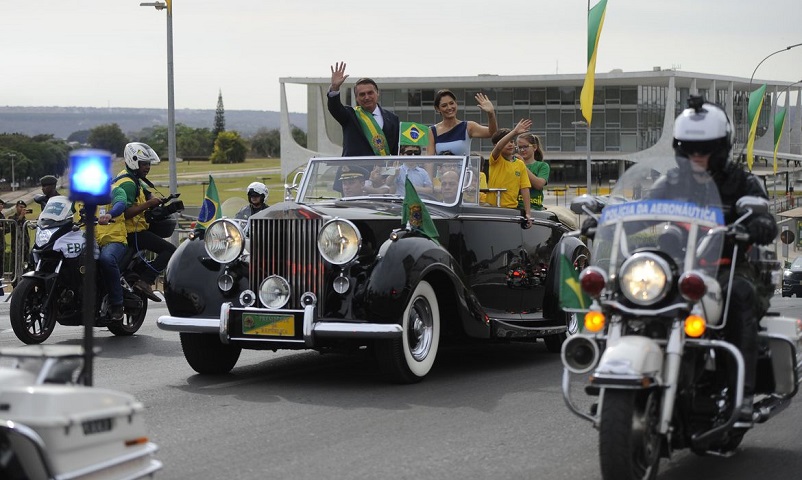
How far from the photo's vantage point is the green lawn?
95.8 meters

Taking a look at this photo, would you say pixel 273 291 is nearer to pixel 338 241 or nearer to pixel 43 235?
pixel 338 241

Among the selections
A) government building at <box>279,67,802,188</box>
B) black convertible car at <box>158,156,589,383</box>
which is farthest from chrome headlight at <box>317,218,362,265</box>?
government building at <box>279,67,802,188</box>

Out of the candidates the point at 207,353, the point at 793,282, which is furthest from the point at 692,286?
the point at 793,282

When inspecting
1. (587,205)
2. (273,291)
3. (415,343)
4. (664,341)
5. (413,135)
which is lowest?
(415,343)

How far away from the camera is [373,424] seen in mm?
7812

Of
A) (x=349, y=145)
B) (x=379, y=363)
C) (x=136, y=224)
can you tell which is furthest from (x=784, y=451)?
(x=136, y=224)

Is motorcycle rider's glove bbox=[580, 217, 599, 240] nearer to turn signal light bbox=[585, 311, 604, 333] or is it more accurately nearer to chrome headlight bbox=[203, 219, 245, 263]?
turn signal light bbox=[585, 311, 604, 333]

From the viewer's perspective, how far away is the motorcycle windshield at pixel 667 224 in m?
6.11

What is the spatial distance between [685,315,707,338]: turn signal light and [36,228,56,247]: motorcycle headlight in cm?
790

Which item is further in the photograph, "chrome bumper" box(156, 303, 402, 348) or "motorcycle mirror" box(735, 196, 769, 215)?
"chrome bumper" box(156, 303, 402, 348)

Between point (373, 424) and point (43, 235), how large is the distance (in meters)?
5.66

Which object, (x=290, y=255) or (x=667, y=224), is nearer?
(x=667, y=224)

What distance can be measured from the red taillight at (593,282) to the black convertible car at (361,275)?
2.96 meters

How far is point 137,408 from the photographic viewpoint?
4801 mm
